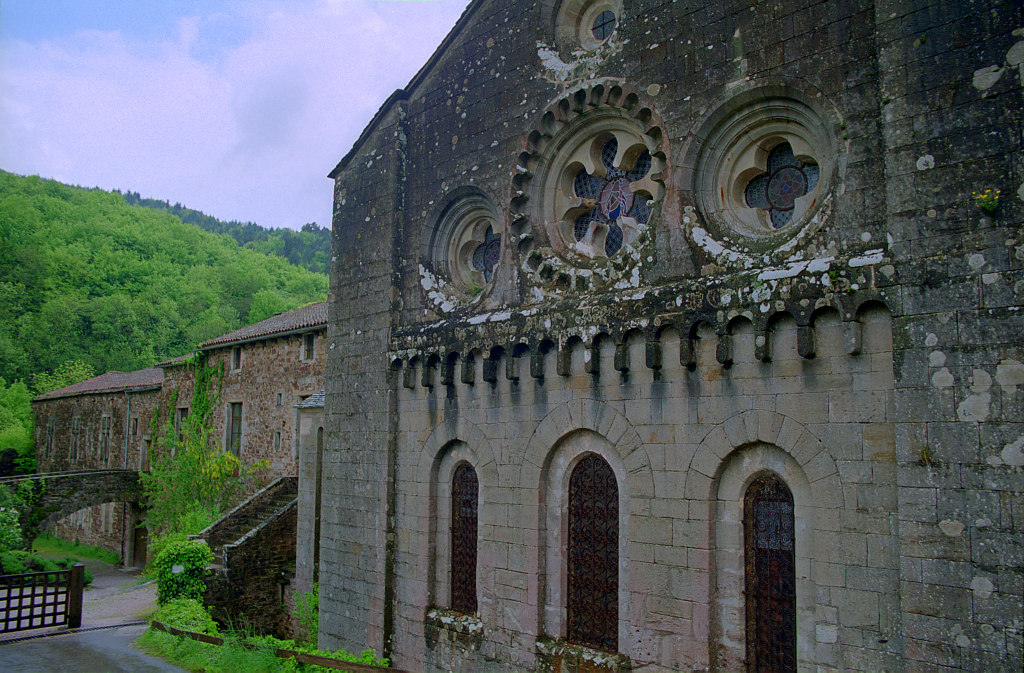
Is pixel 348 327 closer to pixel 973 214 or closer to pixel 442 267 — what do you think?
pixel 442 267

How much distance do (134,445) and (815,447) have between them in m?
31.6

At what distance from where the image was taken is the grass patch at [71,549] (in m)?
32.8

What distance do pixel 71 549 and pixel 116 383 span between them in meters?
8.27

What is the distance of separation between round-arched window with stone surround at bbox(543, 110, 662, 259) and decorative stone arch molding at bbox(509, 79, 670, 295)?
0.5 inches

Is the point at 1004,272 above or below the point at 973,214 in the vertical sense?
below

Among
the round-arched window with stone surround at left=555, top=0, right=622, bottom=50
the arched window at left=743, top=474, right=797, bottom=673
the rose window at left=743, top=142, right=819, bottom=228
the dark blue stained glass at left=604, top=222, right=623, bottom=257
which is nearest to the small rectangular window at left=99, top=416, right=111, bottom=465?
the round-arched window with stone surround at left=555, top=0, right=622, bottom=50

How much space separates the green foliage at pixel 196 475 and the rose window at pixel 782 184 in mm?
18368

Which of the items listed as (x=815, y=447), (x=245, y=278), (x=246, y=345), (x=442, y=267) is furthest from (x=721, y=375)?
(x=245, y=278)

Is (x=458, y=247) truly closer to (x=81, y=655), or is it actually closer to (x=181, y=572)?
(x=81, y=655)

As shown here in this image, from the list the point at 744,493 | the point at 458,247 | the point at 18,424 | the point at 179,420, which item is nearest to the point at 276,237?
the point at 18,424

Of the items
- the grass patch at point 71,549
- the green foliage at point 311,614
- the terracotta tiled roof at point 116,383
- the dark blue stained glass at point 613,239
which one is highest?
the dark blue stained glass at point 613,239

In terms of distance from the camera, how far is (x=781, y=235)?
7.75 meters

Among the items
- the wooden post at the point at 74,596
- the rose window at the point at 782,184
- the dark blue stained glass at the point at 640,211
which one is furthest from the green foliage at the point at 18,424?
the rose window at the point at 782,184

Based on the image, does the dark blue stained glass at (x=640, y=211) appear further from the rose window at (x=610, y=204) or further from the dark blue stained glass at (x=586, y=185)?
the dark blue stained glass at (x=586, y=185)
